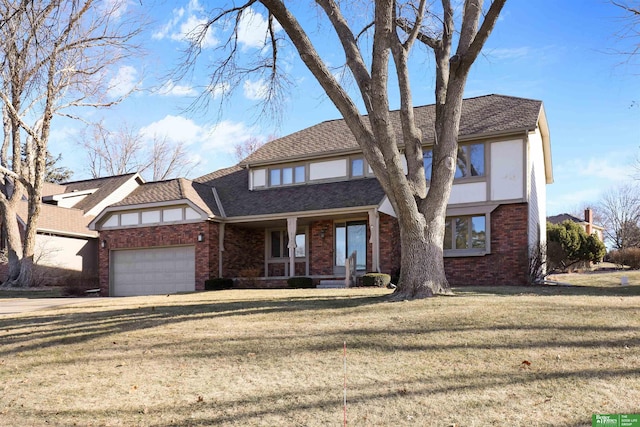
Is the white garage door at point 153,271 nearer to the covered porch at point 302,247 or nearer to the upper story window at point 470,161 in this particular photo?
the covered porch at point 302,247

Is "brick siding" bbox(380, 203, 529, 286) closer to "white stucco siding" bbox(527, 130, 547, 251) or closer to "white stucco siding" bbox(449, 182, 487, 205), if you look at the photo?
"white stucco siding" bbox(449, 182, 487, 205)

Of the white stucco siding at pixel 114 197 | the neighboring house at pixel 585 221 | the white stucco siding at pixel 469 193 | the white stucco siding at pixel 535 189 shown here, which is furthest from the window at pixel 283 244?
the neighboring house at pixel 585 221

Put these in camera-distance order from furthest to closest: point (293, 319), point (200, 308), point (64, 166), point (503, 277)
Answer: point (64, 166) < point (503, 277) < point (200, 308) < point (293, 319)

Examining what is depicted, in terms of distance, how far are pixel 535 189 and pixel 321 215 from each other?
7.94 m

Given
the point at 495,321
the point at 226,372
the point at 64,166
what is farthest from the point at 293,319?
the point at 64,166

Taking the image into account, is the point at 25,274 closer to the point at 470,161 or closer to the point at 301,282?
the point at 301,282

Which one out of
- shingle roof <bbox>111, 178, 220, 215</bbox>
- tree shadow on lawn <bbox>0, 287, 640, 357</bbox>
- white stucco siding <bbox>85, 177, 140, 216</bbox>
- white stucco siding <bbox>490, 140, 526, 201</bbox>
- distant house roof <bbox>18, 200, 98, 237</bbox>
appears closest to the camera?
tree shadow on lawn <bbox>0, 287, 640, 357</bbox>

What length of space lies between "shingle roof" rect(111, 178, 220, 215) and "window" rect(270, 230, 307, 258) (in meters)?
2.89

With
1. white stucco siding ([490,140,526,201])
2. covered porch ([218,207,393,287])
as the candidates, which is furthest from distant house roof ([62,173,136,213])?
white stucco siding ([490,140,526,201])

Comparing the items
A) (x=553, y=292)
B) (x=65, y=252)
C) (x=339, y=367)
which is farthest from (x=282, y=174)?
(x=339, y=367)

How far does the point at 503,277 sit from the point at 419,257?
26.5 ft

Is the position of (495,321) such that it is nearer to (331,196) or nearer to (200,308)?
(200,308)

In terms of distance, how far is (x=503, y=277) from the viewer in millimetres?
17484

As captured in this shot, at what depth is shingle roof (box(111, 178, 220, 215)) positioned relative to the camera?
2132 cm
